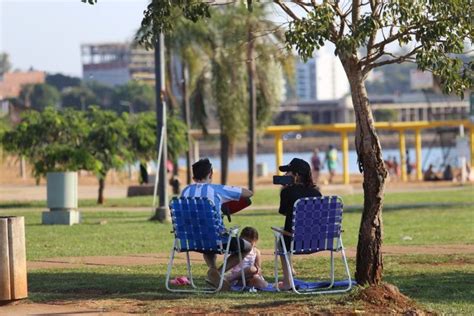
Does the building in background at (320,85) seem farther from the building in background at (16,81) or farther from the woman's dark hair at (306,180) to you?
the woman's dark hair at (306,180)

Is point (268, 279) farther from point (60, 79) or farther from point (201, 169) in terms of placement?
point (60, 79)

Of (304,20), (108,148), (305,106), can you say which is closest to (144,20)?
(304,20)

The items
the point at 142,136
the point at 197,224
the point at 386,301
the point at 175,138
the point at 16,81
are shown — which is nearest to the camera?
the point at 386,301

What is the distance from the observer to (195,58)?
146ft

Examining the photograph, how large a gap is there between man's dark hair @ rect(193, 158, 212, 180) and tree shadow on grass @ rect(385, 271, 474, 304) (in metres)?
2.36

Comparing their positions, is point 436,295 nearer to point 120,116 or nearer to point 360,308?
point 360,308

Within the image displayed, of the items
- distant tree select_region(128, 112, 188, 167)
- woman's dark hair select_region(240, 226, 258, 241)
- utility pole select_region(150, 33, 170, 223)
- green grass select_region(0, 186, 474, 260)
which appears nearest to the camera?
woman's dark hair select_region(240, 226, 258, 241)

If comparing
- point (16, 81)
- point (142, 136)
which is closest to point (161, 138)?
point (142, 136)

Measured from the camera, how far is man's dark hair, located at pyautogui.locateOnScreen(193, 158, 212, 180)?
41.2ft

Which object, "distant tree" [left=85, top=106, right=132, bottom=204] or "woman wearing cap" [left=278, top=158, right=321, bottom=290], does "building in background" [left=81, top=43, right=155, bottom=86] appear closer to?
"distant tree" [left=85, top=106, right=132, bottom=204]

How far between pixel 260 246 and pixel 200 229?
6388 mm

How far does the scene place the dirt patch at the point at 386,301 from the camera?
10383 mm

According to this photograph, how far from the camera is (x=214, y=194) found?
12.3 m

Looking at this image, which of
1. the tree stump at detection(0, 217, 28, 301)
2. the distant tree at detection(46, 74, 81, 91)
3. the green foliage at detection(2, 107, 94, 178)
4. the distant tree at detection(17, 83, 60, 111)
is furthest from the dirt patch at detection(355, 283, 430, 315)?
the distant tree at detection(17, 83, 60, 111)
